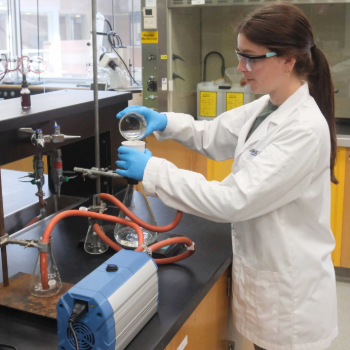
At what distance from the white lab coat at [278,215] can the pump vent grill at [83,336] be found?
16.0 inches

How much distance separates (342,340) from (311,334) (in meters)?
1.13

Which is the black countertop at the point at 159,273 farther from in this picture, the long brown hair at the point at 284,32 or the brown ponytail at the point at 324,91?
the long brown hair at the point at 284,32

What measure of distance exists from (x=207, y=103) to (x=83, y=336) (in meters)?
2.43

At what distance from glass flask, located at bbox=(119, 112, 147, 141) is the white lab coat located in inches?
9.3

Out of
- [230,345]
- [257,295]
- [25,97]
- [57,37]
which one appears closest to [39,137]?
[25,97]

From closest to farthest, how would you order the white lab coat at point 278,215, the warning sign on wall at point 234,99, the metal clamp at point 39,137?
the white lab coat at point 278,215 < the metal clamp at point 39,137 < the warning sign on wall at point 234,99

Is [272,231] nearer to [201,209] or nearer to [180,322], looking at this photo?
[201,209]

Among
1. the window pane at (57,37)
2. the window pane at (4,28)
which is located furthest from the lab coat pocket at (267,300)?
the window pane at (4,28)

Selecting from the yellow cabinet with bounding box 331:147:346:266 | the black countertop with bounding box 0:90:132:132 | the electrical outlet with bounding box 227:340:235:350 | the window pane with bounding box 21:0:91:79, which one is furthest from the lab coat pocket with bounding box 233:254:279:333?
the window pane with bounding box 21:0:91:79

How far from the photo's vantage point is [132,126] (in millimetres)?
1313

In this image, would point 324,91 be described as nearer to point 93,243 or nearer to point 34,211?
point 93,243

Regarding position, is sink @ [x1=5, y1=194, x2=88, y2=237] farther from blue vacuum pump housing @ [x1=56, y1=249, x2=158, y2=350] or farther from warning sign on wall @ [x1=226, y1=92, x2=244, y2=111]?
warning sign on wall @ [x1=226, y1=92, x2=244, y2=111]

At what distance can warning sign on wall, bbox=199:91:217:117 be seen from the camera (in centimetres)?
303

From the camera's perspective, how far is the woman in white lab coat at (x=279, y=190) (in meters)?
1.04
